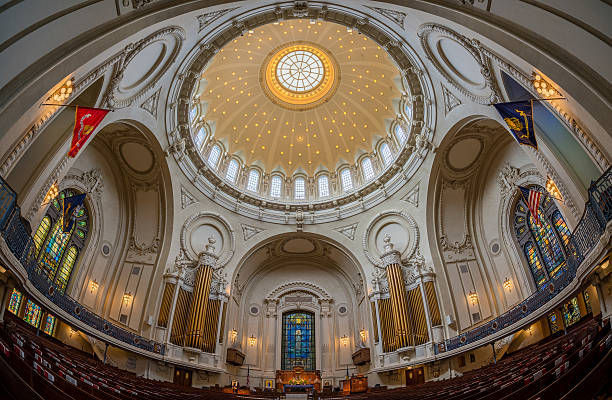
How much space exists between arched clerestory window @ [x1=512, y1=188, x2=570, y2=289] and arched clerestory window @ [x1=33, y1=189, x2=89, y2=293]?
808 inches

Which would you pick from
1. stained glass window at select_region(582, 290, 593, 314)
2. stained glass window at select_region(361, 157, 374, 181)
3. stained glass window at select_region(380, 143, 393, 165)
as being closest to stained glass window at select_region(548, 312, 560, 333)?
stained glass window at select_region(582, 290, 593, 314)

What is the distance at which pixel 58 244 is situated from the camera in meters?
15.9

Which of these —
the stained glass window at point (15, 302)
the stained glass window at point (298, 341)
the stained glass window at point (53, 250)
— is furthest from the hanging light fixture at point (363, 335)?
the stained glass window at point (15, 302)

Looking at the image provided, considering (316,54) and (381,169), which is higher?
(316,54)

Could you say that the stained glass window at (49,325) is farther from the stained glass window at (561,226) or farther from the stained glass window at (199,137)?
the stained glass window at (561,226)

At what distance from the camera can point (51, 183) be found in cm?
1100

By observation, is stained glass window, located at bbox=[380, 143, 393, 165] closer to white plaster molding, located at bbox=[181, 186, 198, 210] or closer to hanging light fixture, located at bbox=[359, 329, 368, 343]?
hanging light fixture, located at bbox=[359, 329, 368, 343]

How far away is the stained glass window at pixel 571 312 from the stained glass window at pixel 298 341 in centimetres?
1555

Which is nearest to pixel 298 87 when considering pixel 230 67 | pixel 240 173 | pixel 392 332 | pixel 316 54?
pixel 316 54

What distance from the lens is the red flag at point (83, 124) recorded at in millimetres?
10875

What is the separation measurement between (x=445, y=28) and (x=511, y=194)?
9668 mm

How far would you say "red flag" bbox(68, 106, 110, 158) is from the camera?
1088 cm

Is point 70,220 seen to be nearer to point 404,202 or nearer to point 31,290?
point 31,290

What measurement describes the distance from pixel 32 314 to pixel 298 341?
52.7ft
